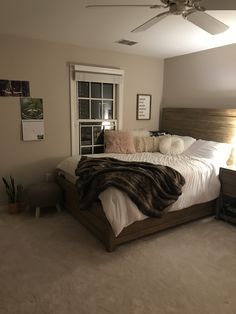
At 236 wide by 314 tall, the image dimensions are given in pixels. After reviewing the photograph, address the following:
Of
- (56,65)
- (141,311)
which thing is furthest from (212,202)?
(56,65)

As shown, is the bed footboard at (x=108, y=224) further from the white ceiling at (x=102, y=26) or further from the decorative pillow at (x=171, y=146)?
the white ceiling at (x=102, y=26)

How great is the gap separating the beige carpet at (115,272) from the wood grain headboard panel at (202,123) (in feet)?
4.78

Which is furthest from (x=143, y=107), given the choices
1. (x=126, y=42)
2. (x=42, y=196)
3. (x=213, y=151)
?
(x=42, y=196)

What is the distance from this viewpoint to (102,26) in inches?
115

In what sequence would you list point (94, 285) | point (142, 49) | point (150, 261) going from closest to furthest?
point (94, 285) < point (150, 261) < point (142, 49)

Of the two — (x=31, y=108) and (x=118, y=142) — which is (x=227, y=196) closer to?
(x=118, y=142)

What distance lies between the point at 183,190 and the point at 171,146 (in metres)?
1.20

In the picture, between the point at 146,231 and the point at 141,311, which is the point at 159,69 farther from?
the point at 141,311

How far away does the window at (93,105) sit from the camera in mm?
3920

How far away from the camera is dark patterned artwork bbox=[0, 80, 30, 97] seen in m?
3.33

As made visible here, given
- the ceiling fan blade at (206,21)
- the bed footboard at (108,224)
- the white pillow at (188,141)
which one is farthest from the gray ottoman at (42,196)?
the ceiling fan blade at (206,21)

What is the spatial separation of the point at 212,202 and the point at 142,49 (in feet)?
8.39

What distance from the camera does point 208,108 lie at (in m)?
4.00

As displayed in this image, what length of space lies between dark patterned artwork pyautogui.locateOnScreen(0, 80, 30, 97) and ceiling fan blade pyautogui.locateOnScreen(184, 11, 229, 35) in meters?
2.31
